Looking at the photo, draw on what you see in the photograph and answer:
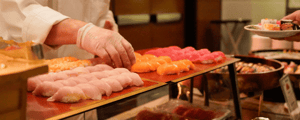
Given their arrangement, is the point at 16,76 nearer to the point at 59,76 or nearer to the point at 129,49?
the point at 59,76

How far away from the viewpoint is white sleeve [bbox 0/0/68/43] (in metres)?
1.39

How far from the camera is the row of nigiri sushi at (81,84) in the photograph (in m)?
0.96

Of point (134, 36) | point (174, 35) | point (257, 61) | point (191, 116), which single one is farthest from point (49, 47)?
point (174, 35)

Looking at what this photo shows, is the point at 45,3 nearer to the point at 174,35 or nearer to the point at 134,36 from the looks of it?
the point at 134,36

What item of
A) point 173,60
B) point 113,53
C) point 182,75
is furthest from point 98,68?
point 173,60

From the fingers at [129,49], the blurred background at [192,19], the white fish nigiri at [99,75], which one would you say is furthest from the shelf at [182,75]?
the blurred background at [192,19]

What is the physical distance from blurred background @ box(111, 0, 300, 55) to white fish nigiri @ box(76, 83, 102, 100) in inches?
128

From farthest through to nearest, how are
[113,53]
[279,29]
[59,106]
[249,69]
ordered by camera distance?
1. [249,69]
2. [279,29]
3. [113,53]
4. [59,106]

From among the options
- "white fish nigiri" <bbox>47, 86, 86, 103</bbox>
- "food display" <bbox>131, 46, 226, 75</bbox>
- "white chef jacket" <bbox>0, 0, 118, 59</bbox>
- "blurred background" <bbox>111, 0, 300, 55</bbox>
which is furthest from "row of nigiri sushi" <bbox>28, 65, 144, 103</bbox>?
"blurred background" <bbox>111, 0, 300, 55</bbox>

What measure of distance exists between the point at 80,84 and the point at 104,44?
33 centimetres

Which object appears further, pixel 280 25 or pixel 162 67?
pixel 280 25

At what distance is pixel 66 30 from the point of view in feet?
4.54

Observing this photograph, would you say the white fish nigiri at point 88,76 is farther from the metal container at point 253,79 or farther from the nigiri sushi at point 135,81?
the metal container at point 253,79

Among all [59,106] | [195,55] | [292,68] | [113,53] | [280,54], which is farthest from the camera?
[280,54]
